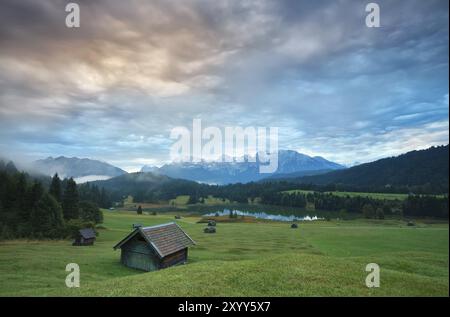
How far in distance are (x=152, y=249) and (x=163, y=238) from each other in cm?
298

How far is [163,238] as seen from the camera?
40469 millimetres

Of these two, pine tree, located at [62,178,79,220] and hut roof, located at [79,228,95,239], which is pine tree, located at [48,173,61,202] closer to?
pine tree, located at [62,178,79,220]

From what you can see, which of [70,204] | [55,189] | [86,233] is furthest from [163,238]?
[55,189]

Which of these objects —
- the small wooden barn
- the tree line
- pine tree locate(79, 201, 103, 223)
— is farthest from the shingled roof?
pine tree locate(79, 201, 103, 223)

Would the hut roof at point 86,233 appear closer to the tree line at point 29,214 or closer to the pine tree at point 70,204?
the tree line at point 29,214

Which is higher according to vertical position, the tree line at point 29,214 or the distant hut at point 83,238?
the tree line at point 29,214

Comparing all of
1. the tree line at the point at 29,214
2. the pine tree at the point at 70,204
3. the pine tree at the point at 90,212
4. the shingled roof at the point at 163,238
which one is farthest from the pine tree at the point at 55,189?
the shingled roof at the point at 163,238

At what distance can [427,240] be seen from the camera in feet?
224

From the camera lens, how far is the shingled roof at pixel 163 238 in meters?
37.8

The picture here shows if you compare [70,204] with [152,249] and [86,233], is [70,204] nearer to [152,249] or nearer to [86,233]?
[86,233]

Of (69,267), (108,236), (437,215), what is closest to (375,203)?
(437,215)
